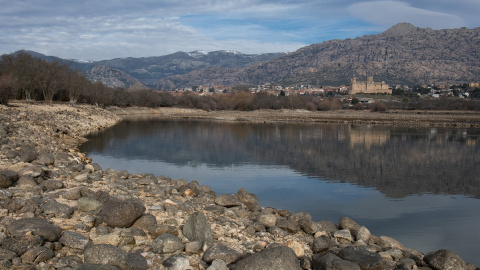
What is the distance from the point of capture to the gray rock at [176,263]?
5785 mm

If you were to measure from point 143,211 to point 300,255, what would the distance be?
113 inches

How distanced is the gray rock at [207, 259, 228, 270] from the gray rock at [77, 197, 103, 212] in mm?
2873

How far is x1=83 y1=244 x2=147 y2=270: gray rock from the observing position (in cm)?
548

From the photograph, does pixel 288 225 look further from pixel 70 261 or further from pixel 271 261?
pixel 70 261

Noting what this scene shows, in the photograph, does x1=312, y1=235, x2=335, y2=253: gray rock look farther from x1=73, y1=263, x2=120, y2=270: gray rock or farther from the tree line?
the tree line

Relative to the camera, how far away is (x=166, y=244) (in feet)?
20.8

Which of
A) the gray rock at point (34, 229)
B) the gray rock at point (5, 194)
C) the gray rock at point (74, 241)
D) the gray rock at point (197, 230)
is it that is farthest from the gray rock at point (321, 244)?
the gray rock at point (5, 194)

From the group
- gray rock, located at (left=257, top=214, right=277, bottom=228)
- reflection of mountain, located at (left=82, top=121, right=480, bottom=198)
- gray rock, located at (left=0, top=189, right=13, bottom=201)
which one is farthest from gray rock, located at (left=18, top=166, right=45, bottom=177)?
reflection of mountain, located at (left=82, top=121, right=480, bottom=198)

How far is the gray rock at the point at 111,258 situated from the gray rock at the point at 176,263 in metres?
0.32

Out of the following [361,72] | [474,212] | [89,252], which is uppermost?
[361,72]

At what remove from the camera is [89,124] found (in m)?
38.7

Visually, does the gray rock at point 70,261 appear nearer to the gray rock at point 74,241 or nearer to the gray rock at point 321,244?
the gray rock at point 74,241

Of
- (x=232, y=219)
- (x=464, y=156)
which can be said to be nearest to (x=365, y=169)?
(x=464, y=156)

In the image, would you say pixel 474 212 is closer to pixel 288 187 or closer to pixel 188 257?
pixel 288 187
